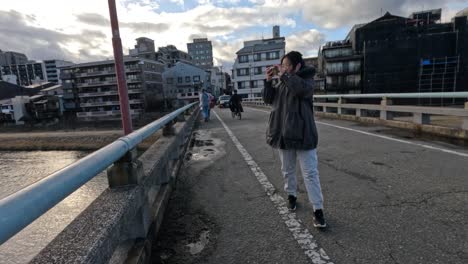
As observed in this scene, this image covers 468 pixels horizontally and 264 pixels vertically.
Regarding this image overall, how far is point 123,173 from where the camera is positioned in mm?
2457

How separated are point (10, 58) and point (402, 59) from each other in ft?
537

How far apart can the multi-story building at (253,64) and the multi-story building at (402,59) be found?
25.2 meters

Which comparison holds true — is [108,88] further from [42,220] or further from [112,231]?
[112,231]

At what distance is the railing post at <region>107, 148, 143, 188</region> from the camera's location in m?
2.43

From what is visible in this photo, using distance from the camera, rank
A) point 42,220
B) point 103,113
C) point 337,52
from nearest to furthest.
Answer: point 42,220
point 337,52
point 103,113

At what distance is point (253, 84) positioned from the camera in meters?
69.6

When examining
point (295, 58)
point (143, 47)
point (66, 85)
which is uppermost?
point (143, 47)

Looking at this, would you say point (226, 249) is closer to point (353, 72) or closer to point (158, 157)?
point (158, 157)

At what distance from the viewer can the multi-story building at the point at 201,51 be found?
5871 inches

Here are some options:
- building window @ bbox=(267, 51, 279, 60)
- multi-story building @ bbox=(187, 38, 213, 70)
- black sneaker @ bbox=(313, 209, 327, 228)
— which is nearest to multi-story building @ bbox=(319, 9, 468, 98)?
building window @ bbox=(267, 51, 279, 60)

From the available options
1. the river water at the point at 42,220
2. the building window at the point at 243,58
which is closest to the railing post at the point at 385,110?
the river water at the point at 42,220

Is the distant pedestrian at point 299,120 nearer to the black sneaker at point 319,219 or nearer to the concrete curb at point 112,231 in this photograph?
the black sneaker at point 319,219

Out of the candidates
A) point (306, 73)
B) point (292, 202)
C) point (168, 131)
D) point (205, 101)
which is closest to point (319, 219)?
point (292, 202)

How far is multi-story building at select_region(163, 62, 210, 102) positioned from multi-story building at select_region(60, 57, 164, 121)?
8.15 meters
